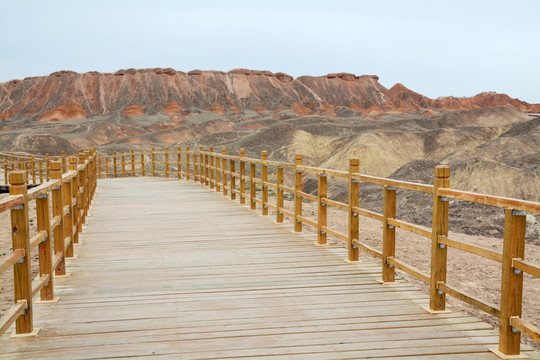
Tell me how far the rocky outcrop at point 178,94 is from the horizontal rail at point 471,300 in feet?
321

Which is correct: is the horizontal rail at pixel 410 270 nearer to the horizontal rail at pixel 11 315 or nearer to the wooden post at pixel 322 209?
the wooden post at pixel 322 209

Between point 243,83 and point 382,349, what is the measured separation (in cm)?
11909

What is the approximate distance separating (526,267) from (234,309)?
2394mm

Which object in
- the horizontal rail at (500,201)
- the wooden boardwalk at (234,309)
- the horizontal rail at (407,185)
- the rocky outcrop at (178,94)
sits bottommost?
the wooden boardwalk at (234,309)

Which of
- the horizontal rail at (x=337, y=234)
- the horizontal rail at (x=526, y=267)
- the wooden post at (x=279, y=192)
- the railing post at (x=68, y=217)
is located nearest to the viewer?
the horizontal rail at (x=526, y=267)

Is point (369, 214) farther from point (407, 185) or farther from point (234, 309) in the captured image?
point (234, 309)

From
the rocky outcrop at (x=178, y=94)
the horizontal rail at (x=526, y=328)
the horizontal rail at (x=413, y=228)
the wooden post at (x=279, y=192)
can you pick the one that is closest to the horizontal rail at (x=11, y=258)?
the horizontal rail at (x=413, y=228)

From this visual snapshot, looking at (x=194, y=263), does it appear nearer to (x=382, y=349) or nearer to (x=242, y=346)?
(x=242, y=346)

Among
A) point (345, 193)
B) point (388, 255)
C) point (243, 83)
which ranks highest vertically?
point (243, 83)

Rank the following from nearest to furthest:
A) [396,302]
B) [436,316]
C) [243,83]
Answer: [436,316] → [396,302] → [243,83]

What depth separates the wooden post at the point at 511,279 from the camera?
3.76m

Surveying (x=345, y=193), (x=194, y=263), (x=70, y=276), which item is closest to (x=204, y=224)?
(x=194, y=263)

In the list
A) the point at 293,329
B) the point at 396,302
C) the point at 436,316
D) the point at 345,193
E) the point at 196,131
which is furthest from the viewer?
the point at 196,131

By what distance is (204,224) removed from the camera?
32.7 feet
